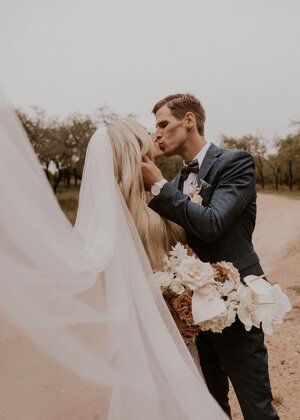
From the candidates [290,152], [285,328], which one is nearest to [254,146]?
[290,152]

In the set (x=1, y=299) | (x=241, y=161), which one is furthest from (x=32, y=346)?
(x=241, y=161)

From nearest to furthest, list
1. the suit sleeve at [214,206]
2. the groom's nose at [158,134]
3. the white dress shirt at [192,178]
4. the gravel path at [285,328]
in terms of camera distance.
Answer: the suit sleeve at [214,206], the white dress shirt at [192,178], the groom's nose at [158,134], the gravel path at [285,328]

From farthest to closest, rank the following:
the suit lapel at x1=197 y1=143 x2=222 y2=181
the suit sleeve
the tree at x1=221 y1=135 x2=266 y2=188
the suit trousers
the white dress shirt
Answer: the tree at x1=221 y1=135 x2=266 y2=188 → the white dress shirt → the suit lapel at x1=197 y1=143 x2=222 y2=181 → the suit trousers → the suit sleeve

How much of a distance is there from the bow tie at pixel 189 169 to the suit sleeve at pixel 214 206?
323 millimetres

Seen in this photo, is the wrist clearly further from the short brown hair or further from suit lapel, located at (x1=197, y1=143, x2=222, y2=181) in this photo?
the short brown hair

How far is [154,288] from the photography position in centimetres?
248

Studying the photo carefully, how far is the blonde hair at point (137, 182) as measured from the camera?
99.9 inches

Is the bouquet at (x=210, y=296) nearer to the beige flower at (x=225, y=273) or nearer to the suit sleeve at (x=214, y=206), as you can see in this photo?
the beige flower at (x=225, y=273)

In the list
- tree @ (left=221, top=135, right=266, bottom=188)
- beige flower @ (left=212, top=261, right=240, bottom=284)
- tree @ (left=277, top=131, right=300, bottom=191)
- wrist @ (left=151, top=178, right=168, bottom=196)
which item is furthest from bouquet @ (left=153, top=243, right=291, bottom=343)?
tree @ (left=221, top=135, right=266, bottom=188)

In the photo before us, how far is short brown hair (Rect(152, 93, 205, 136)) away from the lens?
327cm

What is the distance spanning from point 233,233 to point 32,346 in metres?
1.47

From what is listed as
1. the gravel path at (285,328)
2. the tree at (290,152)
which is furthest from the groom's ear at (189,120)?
the tree at (290,152)

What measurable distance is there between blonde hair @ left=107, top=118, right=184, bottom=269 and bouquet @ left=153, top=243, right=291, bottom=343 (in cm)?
13

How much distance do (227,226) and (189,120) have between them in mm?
947
